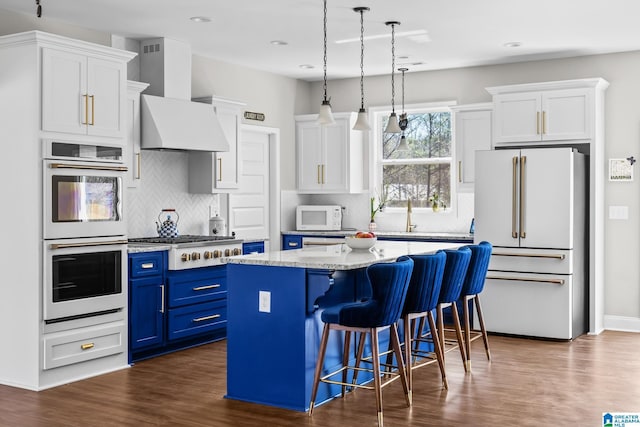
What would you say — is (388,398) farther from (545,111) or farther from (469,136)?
(469,136)

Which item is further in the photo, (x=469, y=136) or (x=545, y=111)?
(x=469, y=136)

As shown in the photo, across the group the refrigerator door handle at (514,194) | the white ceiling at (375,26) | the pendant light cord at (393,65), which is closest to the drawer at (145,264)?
the white ceiling at (375,26)

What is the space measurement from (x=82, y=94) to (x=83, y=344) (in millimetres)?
1768

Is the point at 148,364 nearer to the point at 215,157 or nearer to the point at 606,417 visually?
the point at 215,157

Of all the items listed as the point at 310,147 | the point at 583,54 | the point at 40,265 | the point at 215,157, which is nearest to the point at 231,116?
the point at 215,157

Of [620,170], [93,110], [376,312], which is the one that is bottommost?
[376,312]

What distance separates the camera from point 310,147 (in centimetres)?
851

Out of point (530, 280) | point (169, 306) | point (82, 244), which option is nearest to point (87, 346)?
point (82, 244)

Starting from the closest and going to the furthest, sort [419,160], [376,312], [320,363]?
[376,312]
[320,363]
[419,160]

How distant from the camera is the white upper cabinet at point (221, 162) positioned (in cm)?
692

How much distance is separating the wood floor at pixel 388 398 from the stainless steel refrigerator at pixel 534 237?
783 mm

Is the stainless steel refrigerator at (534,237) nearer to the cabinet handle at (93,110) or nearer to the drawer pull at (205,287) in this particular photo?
the drawer pull at (205,287)

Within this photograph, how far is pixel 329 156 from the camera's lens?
27.6ft

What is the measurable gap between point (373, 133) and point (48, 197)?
14.7 feet
